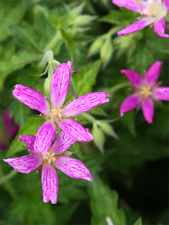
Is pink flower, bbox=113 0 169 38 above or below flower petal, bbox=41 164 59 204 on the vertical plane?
above

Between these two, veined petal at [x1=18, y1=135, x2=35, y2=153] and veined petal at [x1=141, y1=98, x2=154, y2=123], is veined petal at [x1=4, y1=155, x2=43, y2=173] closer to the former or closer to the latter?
veined petal at [x1=18, y1=135, x2=35, y2=153]

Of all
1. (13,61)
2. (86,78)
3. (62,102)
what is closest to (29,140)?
(62,102)

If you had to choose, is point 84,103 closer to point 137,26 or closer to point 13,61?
point 137,26

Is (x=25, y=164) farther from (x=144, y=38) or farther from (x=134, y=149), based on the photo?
(x=134, y=149)

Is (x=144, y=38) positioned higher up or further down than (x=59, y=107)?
further down

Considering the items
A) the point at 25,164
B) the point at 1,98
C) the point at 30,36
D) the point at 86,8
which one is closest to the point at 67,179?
the point at 25,164

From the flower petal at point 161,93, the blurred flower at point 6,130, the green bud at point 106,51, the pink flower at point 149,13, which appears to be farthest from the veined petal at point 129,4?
the blurred flower at point 6,130

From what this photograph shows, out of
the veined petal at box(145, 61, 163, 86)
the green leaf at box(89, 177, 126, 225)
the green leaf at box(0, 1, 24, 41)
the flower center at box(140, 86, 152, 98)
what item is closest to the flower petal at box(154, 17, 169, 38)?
the veined petal at box(145, 61, 163, 86)

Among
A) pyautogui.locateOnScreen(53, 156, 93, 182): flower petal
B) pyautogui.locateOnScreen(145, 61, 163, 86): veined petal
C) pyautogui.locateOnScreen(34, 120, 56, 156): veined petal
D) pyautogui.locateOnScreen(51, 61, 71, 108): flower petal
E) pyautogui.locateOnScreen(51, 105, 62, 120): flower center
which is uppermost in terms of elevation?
pyautogui.locateOnScreen(51, 61, 71, 108): flower petal
